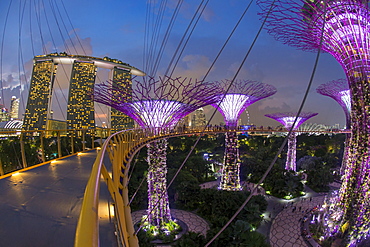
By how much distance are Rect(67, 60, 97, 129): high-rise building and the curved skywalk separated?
4817cm

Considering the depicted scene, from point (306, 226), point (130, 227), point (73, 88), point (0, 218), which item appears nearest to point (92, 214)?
point (0, 218)

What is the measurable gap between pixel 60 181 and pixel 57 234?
1.76 meters


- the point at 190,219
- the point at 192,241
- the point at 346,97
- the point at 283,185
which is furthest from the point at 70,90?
the point at 346,97

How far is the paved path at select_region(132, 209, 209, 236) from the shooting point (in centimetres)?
1286

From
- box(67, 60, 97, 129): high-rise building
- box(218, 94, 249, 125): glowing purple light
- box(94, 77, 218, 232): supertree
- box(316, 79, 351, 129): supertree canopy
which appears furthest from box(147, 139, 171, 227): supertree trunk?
box(67, 60, 97, 129): high-rise building

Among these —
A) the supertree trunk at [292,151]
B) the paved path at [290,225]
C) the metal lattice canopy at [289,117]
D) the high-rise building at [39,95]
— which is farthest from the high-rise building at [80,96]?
the paved path at [290,225]

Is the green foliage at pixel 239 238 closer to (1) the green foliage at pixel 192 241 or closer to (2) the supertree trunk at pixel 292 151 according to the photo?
(1) the green foliage at pixel 192 241

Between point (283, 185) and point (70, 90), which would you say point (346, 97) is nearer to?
point (283, 185)

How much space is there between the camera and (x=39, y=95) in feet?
146

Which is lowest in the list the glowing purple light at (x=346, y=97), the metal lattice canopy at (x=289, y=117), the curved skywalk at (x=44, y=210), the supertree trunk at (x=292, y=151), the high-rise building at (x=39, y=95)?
the supertree trunk at (x=292, y=151)

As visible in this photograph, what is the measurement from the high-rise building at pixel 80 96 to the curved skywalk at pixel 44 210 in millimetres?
48166

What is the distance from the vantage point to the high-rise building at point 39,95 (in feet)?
140

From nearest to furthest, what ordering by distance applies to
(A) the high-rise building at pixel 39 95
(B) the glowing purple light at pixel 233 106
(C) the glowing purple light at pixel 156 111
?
(C) the glowing purple light at pixel 156 111, (B) the glowing purple light at pixel 233 106, (A) the high-rise building at pixel 39 95

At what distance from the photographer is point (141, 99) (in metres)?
11.4
